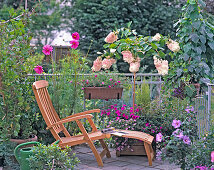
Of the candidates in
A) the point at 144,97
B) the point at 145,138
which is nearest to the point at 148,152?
the point at 145,138

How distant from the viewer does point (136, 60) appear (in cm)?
418

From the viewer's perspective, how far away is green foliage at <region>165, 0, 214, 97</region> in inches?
154

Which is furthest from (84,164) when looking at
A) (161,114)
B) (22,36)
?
(22,36)

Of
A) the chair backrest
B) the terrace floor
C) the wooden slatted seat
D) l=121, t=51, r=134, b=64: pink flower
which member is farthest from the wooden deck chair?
l=121, t=51, r=134, b=64: pink flower

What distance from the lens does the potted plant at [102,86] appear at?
4.43 meters

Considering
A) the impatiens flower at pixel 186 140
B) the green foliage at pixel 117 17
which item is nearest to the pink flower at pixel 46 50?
the impatiens flower at pixel 186 140

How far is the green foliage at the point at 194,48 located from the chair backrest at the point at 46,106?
1.60 m

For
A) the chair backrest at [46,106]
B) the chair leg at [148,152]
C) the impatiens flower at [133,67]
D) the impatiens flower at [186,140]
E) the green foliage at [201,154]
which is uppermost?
the impatiens flower at [133,67]

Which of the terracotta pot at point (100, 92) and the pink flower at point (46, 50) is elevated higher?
the pink flower at point (46, 50)

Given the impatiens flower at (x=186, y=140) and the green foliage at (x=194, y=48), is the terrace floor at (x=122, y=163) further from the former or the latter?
the impatiens flower at (x=186, y=140)

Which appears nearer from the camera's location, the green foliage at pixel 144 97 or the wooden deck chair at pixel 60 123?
the wooden deck chair at pixel 60 123

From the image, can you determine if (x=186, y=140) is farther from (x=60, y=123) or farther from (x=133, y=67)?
(x=60, y=123)

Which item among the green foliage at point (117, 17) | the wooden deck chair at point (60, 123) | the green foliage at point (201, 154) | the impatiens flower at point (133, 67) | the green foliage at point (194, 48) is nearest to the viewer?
the green foliage at point (201, 154)

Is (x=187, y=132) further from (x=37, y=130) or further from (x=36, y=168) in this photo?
(x=37, y=130)
